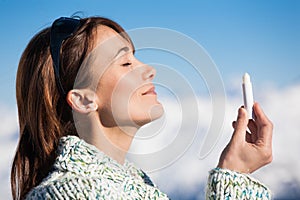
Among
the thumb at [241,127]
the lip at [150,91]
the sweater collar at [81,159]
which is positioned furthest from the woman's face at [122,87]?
the thumb at [241,127]

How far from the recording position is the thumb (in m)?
2.45

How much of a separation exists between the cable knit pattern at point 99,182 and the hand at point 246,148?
0.18 feet

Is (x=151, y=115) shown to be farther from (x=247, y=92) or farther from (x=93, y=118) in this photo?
(x=247, y=92)

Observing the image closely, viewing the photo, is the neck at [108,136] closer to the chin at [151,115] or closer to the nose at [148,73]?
the chin at [151,115]

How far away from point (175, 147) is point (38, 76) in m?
0.55

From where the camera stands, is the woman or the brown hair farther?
the brown hair

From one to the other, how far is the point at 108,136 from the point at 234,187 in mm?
484

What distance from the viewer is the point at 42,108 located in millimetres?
2611

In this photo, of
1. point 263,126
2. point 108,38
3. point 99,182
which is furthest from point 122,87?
point 263,126

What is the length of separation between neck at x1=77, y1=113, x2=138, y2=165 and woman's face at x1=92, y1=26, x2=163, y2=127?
2 centimetres

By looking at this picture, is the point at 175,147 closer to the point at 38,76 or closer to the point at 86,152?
the point at 86,152

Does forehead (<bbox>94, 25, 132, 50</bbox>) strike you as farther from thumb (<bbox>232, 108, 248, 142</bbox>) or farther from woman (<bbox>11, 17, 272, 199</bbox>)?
thumb (<bbox>232, 108, 248, 142</bbox>)

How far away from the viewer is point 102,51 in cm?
261

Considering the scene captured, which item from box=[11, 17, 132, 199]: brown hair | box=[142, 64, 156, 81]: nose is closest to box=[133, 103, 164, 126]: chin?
box=[142, 64, 156, 81]: nose
